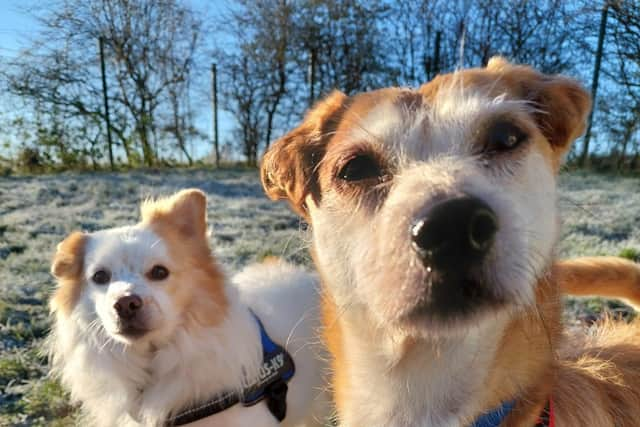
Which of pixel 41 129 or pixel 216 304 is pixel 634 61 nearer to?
pixel 216 304

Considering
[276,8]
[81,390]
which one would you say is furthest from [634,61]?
[81,390]

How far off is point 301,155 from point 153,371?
1.47m

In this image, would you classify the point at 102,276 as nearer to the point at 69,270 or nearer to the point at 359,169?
the point at 69,270

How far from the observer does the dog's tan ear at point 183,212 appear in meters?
2.57

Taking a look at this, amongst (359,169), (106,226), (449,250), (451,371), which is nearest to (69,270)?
(359,169)

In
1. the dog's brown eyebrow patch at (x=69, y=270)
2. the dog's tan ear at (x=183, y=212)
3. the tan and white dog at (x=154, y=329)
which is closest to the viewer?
the tan and white dog at (x=154, y=329)

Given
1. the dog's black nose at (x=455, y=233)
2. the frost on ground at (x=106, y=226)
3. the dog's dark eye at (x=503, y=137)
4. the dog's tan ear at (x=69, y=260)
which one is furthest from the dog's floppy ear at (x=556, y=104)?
the dog's tan ear at (x=69, y=260)

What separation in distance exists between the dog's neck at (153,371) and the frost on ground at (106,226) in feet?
1.39

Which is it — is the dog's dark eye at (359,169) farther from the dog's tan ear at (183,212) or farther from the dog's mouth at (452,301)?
the dog's tan ear at (183,212)

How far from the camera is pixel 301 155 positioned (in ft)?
5.51

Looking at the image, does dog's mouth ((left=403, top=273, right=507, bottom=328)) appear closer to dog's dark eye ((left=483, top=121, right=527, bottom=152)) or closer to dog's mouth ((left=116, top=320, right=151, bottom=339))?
dog's dark eye ((left=483, top=121, right=527, bottom=152))

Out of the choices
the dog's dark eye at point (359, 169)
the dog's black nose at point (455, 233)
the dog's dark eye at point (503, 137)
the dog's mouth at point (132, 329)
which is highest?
the dog's dark eye at point (503, 137)

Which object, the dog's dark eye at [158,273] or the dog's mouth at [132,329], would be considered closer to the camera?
the dog's mouth at [132,329]

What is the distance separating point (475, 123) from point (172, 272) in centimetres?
166
